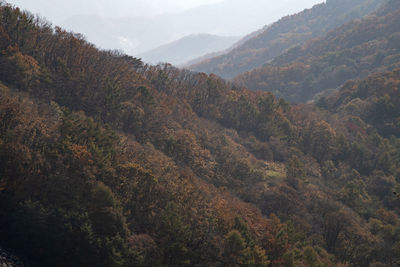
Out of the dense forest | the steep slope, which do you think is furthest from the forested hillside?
the dense forest

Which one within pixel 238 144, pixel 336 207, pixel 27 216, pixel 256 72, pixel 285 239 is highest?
pixel 256 72

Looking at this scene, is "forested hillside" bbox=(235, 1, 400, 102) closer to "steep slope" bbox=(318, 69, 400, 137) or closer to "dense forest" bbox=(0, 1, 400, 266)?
"steep slope" bbox=(318, 69, 400, 137)

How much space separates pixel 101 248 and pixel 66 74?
25.1m

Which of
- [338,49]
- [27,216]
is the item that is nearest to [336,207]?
[27,216]

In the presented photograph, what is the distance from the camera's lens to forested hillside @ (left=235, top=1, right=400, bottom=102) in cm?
13375

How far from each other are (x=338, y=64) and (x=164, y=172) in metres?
130

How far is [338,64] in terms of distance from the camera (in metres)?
141

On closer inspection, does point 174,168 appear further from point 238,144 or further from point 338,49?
point 338,49

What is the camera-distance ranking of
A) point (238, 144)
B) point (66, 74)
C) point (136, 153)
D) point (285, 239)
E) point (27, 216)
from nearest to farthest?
point (27, 216), point (285, 239), point (136, 153), point (66, 74), point (238, 144)

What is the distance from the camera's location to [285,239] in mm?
28906

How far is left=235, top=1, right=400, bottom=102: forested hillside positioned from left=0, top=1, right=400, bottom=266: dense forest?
68234 mm

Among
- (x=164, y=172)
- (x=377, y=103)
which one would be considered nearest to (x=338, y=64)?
(x=377, y=103)

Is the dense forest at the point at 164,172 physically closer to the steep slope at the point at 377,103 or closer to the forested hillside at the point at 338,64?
the steep slope at the point at 377,103

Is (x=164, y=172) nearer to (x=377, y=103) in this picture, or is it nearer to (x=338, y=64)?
(x=377, y=103)
